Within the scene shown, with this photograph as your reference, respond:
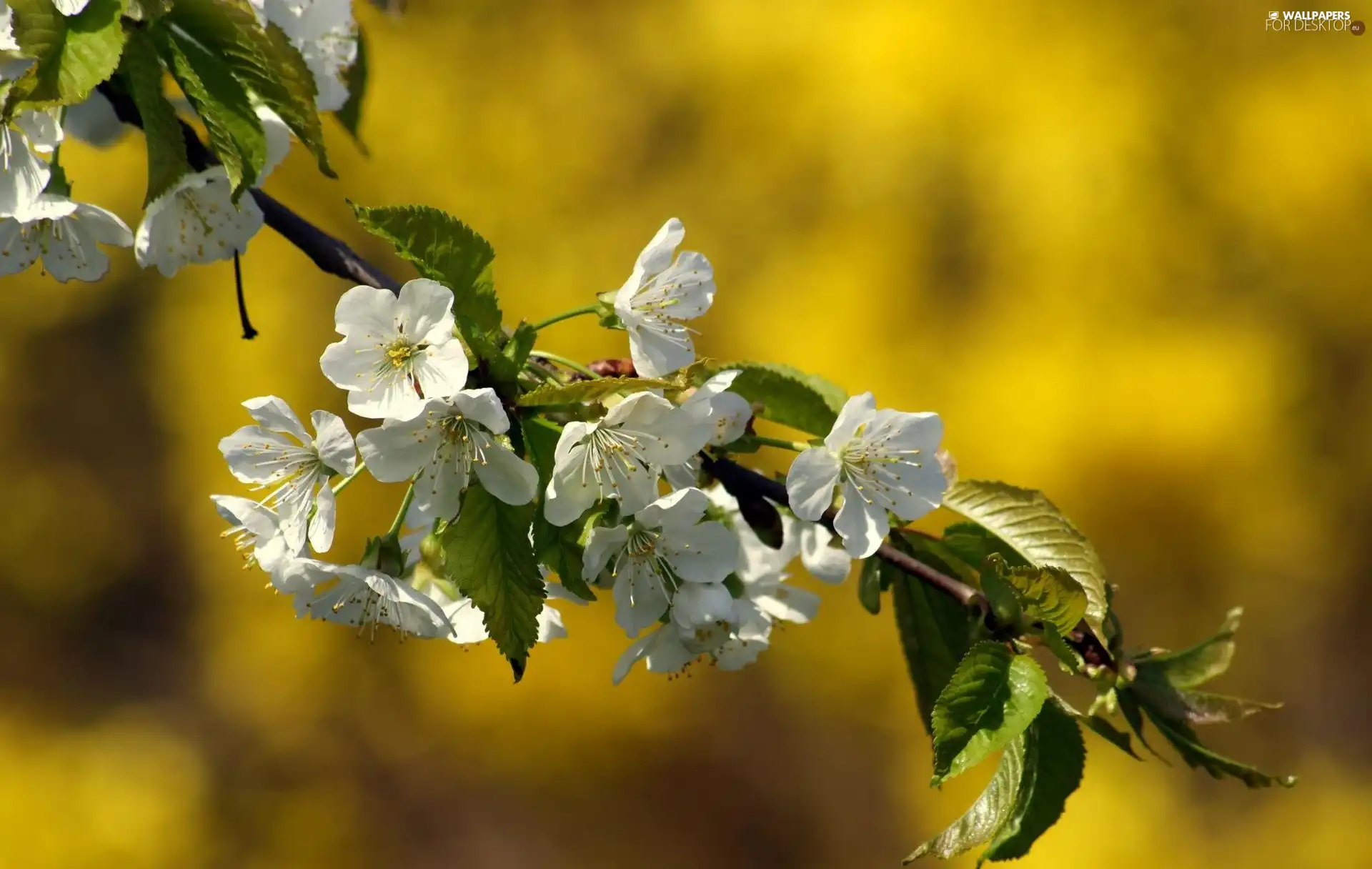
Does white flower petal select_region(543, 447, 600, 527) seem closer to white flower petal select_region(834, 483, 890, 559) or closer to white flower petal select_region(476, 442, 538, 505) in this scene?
white flower petal select_region(476, 442, 538, 505)

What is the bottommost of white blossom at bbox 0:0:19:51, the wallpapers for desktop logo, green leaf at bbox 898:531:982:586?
green leaf at bbox 898:531:982:586

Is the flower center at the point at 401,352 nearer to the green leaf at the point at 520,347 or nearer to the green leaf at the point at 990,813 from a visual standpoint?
the green leaf at the point at 520,347

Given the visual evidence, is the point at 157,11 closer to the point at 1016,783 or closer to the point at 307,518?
the point at 307,518

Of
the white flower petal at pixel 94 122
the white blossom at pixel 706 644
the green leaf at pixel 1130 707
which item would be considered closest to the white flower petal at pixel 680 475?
the white blossom at pixel 706 644

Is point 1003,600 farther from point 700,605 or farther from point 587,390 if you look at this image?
point 587,390

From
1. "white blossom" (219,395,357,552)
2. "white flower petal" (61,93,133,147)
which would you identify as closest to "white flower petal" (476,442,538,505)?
"white blossom" (219,395,357,552)

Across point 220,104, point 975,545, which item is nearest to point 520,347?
point 220,104

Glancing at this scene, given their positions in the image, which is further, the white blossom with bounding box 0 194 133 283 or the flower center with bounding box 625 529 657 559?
the white blossom with bounding box 0 194 133 283
